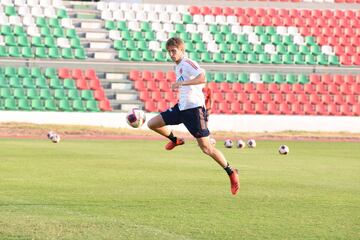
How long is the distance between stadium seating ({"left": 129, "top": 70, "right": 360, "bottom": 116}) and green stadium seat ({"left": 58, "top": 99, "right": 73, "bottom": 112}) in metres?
3.74

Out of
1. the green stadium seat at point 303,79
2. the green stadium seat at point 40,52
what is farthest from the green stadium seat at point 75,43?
the green stadium seat at point 303,79

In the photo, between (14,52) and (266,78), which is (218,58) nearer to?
(266,78)

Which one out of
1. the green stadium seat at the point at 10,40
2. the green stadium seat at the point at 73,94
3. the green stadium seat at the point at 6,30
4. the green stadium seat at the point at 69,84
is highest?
the green stadium seat at the point at 6,30

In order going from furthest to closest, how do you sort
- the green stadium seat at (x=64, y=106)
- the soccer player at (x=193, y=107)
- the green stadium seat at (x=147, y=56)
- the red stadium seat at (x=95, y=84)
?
the green stadium seat at (x=147, y=56), the red stadium seat at (x=95, y=84), the green stadium seat at (x=64, y=106), the soccer player at (x=193, y=107)

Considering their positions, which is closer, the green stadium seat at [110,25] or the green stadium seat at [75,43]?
the green stadium seat at [75,43]

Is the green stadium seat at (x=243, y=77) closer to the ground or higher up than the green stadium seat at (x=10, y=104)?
closer to the ground

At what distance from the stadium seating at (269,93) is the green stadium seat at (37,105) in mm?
4893

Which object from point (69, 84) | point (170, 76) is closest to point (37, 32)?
point (69, 84)

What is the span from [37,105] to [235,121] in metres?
8.69

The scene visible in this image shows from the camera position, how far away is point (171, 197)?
12.5 m

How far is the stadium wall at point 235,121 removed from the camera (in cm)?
3544

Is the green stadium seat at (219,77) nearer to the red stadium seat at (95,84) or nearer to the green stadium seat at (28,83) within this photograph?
the red stadium seat at (95,84)

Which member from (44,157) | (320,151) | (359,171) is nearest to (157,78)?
(320,151)

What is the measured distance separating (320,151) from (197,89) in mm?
14788
